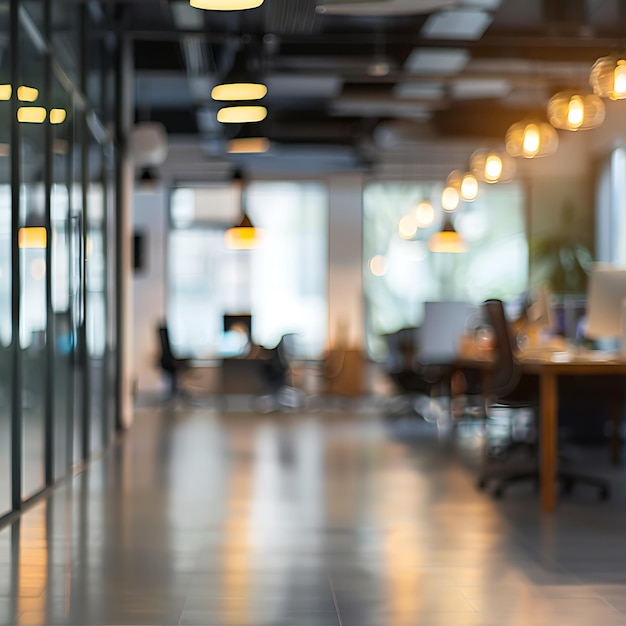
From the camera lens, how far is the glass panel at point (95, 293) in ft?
26.7

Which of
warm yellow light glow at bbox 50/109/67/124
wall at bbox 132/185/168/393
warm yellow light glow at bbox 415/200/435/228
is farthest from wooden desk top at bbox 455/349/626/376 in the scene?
wall at bbox 132/185/168/393

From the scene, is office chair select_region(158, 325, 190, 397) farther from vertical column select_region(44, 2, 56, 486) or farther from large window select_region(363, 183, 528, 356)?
vertical column select_region(44, 2, 56, 486)

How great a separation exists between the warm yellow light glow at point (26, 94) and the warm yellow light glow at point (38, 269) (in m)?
0.94

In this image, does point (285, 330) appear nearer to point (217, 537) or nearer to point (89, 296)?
point (89, 296)

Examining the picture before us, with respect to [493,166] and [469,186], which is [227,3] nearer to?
[493,166]

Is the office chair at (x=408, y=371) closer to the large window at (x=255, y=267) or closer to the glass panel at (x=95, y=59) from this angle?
the large window at (x=255, y=267)

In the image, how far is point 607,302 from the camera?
21.6 ft

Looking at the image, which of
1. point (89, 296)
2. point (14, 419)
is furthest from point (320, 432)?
point (14, 419)

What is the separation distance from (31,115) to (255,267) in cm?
969

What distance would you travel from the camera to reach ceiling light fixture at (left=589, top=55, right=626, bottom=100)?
6.08 metres

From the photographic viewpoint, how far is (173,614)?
3.61m

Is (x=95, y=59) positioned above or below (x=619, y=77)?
above

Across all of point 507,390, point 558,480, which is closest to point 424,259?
point 507,390

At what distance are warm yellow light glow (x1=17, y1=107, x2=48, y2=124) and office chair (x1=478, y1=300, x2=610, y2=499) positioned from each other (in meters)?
2.96
